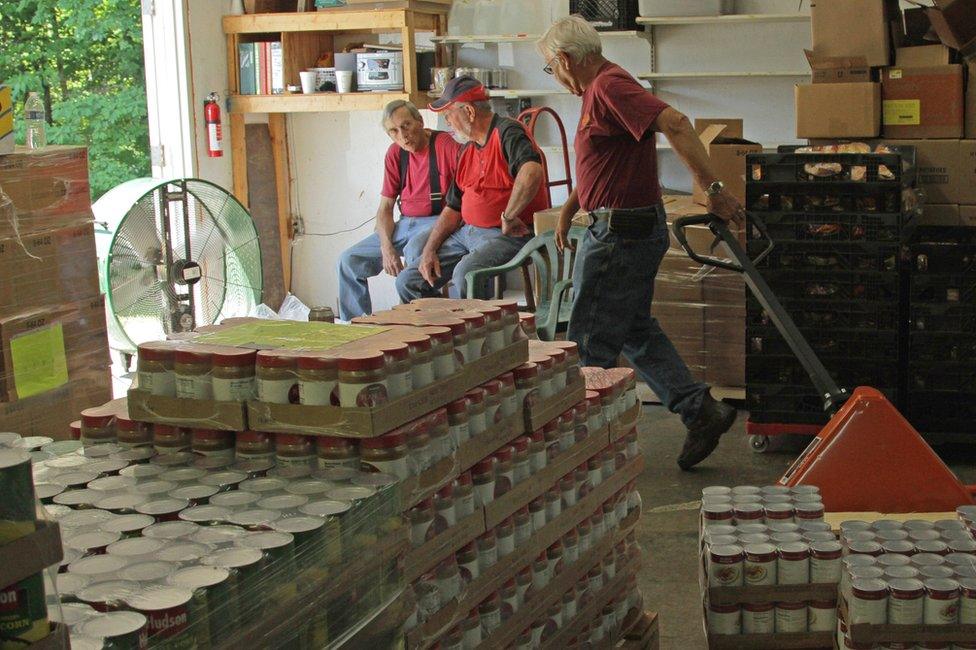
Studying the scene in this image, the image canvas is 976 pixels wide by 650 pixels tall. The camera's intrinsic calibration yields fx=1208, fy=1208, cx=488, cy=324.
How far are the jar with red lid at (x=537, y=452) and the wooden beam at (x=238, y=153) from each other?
528 centimetres

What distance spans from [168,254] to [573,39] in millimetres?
2056

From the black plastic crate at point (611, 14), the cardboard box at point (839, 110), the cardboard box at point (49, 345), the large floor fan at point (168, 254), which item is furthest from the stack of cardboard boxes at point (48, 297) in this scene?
the black plastic crate at point (611, 14)

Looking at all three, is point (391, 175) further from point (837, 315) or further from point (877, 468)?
point (877, 468)

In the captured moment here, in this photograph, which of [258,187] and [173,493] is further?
[258,187]

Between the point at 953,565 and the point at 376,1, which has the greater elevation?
the point at 376,1

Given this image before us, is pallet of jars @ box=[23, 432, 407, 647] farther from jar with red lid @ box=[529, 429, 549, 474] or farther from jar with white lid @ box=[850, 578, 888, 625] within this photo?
jar with white lid @ box=[850, 578, 888, 625]

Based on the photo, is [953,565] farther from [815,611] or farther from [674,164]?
[674,164]

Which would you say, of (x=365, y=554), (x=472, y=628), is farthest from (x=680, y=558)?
(x=365, y=554)

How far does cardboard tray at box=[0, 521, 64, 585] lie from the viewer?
56.3 inches

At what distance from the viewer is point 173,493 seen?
223 cm

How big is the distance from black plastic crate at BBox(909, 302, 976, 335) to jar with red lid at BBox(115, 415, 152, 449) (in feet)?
11.3

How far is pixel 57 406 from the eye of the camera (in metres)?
4.24

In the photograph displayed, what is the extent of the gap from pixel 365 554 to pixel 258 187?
6.23 metres

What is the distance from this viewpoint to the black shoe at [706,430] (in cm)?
491
